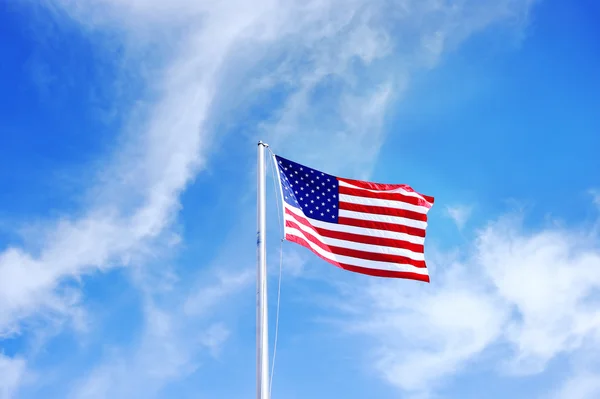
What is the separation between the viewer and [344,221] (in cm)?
2127

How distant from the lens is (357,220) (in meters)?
21.5

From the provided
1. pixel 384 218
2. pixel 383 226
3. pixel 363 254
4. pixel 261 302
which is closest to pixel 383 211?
pixel 384 218

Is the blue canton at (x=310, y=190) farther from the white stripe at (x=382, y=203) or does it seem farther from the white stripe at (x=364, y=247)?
the white stripe at (x=364, y=247)

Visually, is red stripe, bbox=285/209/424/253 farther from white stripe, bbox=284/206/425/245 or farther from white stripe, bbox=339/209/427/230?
white stripe, bbox=339/209/427/230

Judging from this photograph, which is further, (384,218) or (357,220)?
(384,218)

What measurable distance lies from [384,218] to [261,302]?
7.00 m

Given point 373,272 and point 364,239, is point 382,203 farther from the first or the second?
point 373,272

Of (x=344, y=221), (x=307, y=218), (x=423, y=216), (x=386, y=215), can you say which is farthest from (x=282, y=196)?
(x=423, y=216)

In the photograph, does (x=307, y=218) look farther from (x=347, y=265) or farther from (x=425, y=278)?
(x=425, y=278)

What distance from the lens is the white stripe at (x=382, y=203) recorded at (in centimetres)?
2172

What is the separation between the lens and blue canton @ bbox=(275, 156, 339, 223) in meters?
20.8

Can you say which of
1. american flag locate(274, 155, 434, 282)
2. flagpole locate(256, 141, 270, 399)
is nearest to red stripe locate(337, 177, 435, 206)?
american flag locate(274, 155, 434, 282)

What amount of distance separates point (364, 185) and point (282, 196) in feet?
12.0

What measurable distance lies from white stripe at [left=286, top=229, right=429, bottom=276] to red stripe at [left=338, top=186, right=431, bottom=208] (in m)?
2.48
